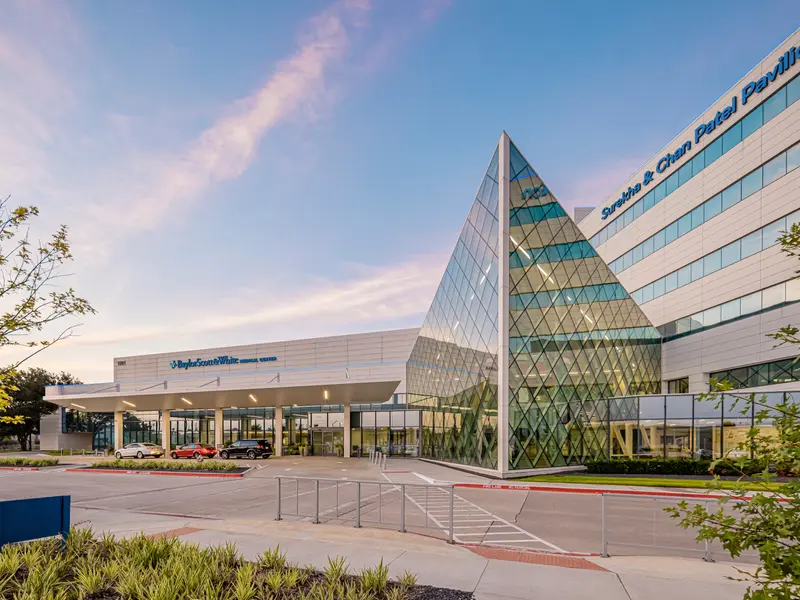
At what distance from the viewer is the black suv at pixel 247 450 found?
41812 mm

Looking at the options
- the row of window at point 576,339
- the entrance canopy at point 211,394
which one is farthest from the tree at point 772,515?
the entrance canopy at point 211,394

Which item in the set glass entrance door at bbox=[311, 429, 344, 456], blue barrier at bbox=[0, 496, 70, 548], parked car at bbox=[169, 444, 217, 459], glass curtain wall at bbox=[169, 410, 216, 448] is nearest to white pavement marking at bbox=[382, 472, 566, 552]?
blue barrier at bbox=[0, 496, 70, 548]

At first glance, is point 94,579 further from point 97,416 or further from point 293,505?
point 97,416

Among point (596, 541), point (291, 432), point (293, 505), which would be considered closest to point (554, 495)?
point (596, 541)

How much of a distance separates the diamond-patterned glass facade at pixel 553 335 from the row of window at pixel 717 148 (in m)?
11.0

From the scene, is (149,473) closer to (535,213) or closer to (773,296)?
(535,213)

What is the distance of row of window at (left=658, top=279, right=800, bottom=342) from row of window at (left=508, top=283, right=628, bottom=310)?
558 cm

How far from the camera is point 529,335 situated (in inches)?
1025

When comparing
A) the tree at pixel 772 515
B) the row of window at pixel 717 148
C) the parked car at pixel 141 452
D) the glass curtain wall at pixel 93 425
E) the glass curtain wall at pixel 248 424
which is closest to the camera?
the tree at pixel 772 515

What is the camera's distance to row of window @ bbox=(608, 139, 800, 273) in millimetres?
27594

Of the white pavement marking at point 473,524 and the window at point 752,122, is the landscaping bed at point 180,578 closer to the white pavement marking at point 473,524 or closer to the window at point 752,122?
the white pavement marking at point 473,524

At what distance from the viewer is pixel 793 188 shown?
26.9 metres

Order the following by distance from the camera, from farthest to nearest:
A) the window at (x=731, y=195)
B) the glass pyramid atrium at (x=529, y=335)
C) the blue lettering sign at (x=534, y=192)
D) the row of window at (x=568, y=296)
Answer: the window at (x=731, y=195), the blue lettering sign at (x=534, y=192), the row of window at (x=568, y=296), the glass pyramid atrium at (x=529, y=335)

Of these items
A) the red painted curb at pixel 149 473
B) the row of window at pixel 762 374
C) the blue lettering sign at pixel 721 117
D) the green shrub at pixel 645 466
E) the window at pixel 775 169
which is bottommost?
the red painted curb at pixel 149 473
